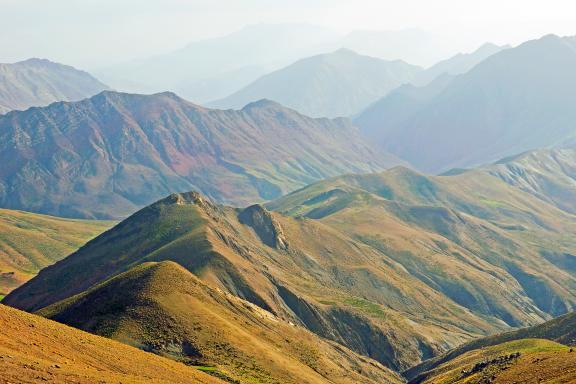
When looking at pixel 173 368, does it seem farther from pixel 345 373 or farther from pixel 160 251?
pixel 160 251

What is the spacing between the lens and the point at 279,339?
15662 centimetres

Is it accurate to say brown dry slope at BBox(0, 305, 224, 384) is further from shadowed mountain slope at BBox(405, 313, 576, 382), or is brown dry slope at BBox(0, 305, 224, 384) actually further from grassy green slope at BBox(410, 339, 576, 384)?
shadowed mountain slope at BBox(405, 313, 576, 382)

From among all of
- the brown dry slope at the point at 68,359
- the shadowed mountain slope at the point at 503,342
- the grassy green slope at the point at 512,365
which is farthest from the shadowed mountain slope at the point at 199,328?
the grassy green slope at the point at 512,365

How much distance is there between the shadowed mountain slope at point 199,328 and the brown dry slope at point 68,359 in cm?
1229

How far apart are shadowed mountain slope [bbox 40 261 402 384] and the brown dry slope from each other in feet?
40.3

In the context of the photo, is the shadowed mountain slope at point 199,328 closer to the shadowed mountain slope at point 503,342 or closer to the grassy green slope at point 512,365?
the shadowed mountain slope at point 503,342

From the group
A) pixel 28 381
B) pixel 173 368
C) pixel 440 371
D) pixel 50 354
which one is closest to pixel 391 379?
pixel 440 371

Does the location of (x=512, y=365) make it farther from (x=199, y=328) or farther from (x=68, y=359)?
(x=68, y=359)

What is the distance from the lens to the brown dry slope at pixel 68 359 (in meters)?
79.8

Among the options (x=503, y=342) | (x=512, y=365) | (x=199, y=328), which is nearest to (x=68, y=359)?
(x=199, y=328)

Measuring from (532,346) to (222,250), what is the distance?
87157mm

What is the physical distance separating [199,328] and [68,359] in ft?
148

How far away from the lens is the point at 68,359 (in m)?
93.4

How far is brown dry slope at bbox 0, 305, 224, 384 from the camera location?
79.8 metres
